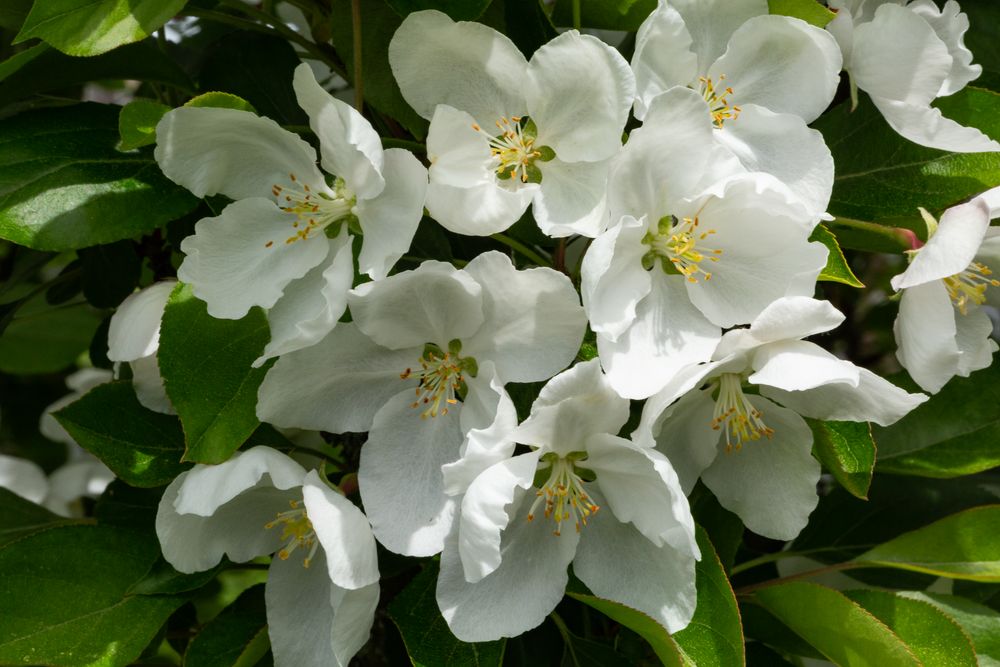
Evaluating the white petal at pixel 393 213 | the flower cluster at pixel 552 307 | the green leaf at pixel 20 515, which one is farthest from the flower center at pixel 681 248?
the green leaf at pixel 20 515

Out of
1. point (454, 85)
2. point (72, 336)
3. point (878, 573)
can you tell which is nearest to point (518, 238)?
point (454, 85)

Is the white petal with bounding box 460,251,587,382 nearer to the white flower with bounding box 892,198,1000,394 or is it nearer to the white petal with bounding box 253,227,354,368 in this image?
the white petal with bounding box 253,227,354,368

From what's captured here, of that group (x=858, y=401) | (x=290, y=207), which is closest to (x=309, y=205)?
(x=290, y=207)

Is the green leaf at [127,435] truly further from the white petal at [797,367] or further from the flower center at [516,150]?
the white petal at [797,367]

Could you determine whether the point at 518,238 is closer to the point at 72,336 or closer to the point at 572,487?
the point at 572,487

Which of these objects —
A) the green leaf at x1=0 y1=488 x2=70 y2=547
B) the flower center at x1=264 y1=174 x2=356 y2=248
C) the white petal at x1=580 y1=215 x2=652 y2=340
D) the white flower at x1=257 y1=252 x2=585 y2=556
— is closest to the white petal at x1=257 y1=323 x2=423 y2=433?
the white flower at x1=257 y1=252 x2=585 y2=556

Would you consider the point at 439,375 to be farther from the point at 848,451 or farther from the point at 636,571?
the point at 848,451
